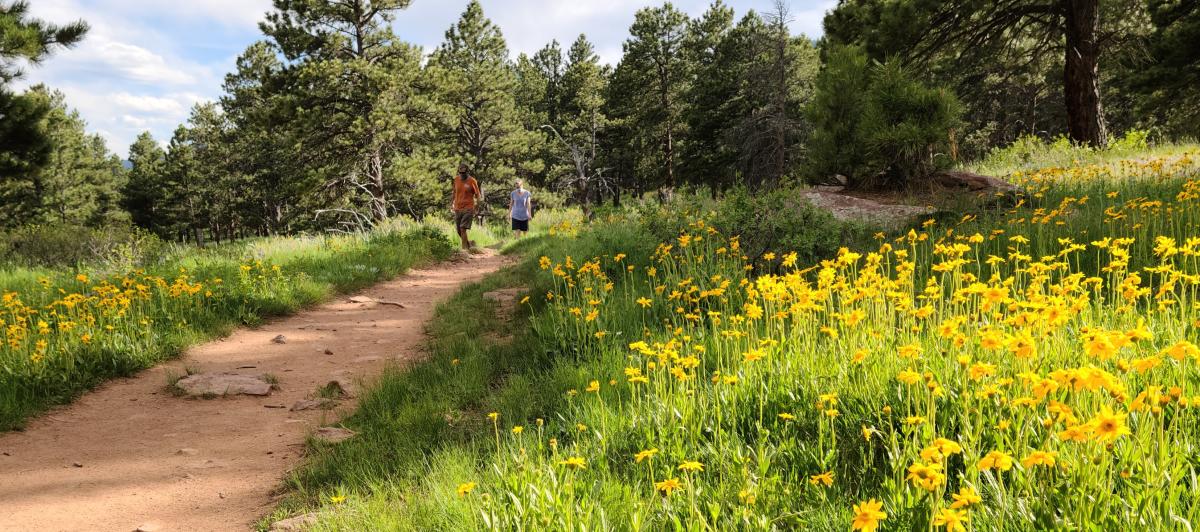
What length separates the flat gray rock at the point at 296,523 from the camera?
2.66 metres

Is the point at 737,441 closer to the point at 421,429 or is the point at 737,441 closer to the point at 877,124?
the point at 421,429

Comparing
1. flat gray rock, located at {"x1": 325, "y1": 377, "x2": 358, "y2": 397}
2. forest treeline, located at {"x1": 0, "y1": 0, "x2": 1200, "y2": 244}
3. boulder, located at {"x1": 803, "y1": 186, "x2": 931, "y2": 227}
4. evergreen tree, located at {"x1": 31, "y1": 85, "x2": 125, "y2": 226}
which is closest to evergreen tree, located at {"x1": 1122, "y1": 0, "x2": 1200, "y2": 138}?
forest treeline, located at {"x1": 0, "y1": 0, "x2": 1200, "y2": 244}

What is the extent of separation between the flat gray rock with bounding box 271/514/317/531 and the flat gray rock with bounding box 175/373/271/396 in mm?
2384

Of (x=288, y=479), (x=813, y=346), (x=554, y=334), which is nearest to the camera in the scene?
(x=813, y=346)

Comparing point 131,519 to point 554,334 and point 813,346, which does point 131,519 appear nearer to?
point 554,334

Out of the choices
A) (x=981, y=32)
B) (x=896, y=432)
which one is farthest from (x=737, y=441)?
(x=981, y=32)

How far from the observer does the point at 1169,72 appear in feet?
43.0

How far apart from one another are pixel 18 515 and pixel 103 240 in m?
13.5

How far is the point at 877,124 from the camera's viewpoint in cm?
802

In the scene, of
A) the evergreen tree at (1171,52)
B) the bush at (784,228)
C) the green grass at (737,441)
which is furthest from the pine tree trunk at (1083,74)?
the green grass at (737,441)

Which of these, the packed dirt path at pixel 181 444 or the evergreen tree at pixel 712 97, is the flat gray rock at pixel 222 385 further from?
the evergreen tree at pixel 712 97

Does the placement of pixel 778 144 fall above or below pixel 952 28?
below

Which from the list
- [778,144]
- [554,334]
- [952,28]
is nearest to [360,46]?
[778,144]

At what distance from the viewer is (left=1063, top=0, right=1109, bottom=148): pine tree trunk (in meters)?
Result: 11.7
